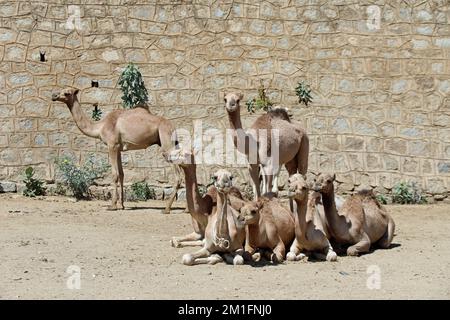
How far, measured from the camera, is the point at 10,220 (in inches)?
420

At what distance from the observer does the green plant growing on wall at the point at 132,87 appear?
1327 centimetres

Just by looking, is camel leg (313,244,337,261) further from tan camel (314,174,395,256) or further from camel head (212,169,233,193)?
camel head (212,169,233,193)

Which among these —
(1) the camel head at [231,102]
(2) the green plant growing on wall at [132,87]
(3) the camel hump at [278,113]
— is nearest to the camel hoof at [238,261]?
(1) the camel head at [231,102]

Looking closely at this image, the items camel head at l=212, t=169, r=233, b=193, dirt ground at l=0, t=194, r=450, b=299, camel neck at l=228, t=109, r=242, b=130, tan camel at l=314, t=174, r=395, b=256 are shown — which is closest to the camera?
dirt ground at l=0, t=194, r=450, b=299

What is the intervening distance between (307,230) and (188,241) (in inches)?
56.3

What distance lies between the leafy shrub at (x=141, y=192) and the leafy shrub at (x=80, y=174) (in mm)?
577

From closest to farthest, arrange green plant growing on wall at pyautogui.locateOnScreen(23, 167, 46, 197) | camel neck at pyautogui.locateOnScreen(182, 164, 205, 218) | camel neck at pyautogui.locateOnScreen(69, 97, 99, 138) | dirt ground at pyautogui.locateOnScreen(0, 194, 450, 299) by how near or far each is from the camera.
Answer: dirt ground at pyautogui.locateOnScreen(0, 194, 450, 299) → camel neck at pyautogui.locateOnScreen(182, 164, 205, 218) → camel neck at pyautogui.locateOnScreen(69, 97, 99, 138) → green plant growing on wall at pyautogui.locateOnScreen(23, 167, 46, 197)

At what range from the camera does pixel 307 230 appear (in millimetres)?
8391

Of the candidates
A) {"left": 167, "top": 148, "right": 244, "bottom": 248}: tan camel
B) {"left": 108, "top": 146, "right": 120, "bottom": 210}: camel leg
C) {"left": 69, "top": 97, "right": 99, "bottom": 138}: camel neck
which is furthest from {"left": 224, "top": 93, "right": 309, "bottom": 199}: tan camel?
{"left": 69, "top": 97, "right": 99, "bottom": 138}: camel neck

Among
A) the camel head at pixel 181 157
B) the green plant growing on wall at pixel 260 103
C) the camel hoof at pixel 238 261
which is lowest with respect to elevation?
the camel hoof at pixel 238 261

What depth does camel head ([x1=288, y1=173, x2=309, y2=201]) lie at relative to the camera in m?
8.03

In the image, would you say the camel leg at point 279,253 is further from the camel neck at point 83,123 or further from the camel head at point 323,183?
the camel neck at point 83,123

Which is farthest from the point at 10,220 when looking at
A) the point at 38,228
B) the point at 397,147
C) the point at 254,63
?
the point at 397,147

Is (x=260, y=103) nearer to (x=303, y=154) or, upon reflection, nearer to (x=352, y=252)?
(x=303, y=154)
